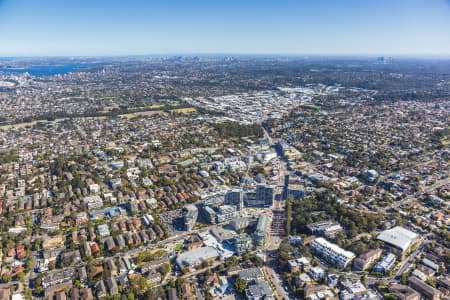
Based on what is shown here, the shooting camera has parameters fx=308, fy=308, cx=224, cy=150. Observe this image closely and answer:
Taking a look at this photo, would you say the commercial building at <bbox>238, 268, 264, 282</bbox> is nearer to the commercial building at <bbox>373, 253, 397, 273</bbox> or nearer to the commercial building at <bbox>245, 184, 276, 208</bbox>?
the commercial building at <bbox>373, 253, 397, 273</bbox>

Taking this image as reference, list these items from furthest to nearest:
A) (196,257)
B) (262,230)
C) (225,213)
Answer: (225,213) → (262,230) → (196,257)

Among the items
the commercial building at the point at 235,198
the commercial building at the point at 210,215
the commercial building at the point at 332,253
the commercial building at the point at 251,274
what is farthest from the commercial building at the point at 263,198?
the commercial building at the point at 251,274

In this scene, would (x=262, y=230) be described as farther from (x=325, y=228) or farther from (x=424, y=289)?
(x=424, y=289)

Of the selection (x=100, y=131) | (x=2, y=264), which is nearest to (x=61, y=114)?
(x=100, y=131)

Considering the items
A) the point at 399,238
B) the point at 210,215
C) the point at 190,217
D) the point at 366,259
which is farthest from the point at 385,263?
the point at 190,217

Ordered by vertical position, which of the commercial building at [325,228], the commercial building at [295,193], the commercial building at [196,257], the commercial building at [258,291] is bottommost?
the commercial building at [258,291]

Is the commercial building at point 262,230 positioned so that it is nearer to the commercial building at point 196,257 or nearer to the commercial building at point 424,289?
the commercial building at point 196,257
